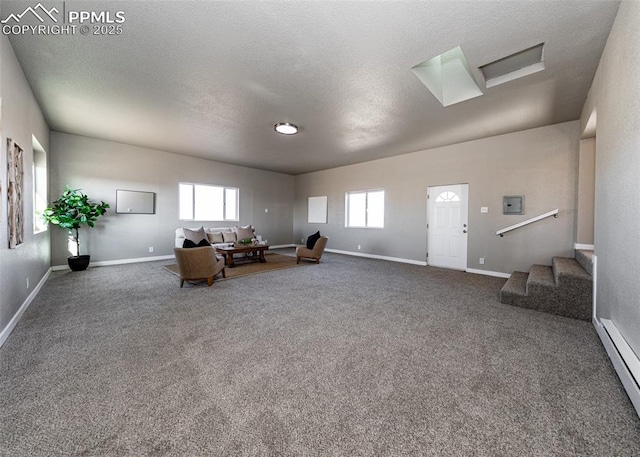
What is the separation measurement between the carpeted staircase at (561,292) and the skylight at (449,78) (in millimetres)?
2521

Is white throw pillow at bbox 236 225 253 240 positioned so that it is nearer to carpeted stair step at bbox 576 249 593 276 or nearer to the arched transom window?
the arched transom window

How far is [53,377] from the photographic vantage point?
1.77 metres

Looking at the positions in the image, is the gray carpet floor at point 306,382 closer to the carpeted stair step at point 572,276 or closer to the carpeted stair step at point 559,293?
the carpeted stair step at point 559,293

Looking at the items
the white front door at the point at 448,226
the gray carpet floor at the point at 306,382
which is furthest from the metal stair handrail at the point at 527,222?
the gray carpet floor at the point at 306,382

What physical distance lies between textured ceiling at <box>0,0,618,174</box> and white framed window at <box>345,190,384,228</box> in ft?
7.92

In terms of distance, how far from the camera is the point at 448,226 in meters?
5.73

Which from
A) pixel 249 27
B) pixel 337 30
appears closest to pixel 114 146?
pixel 249 27

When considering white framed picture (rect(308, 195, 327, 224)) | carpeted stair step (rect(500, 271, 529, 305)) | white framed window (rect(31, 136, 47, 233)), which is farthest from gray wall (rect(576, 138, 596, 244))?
white framed window (rect(31, 136, 47, 233))

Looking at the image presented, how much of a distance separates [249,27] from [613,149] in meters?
3.32

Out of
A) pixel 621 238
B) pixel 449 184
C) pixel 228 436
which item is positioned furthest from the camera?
pixel 449 184

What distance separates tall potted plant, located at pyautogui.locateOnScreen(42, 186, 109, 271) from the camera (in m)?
4.78

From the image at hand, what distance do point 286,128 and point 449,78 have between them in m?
2.57

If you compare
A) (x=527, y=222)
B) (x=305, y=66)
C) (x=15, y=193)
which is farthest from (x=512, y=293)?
(x=15, y=193)

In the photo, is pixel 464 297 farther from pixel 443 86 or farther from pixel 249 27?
pixel 249 27
